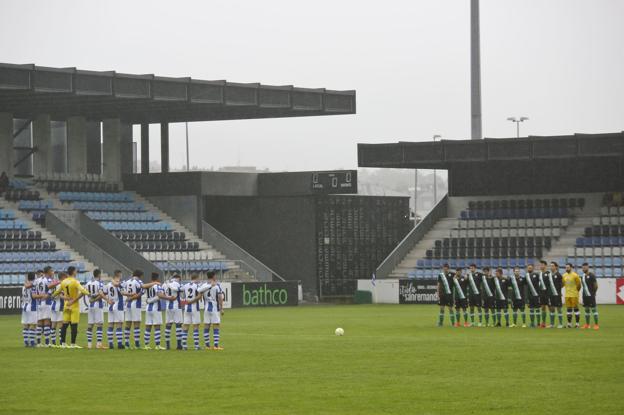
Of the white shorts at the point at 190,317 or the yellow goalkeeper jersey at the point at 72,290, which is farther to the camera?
the yellow goalkeeper jersey at the point at 72,290

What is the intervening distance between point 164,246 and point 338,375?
42.1 metres

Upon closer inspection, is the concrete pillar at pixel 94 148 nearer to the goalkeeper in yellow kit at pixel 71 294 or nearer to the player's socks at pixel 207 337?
the goalkeeper in yellow kit at pixel 71 294

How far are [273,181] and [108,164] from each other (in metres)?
9.44

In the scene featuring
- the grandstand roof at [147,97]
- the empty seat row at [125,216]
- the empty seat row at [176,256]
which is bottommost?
the empty seat row at [176,256]

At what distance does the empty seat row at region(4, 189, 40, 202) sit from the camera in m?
64.4

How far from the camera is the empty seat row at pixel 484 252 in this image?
6475cm

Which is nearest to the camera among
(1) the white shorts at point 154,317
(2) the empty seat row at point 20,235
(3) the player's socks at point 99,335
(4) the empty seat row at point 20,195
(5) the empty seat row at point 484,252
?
(1) the white shorts at point 154,317

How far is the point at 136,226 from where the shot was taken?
2574 inches

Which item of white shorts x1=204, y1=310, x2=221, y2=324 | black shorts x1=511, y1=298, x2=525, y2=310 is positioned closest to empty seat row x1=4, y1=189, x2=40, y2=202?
black shorts x1=511, y1=298, x2=525, y2=310

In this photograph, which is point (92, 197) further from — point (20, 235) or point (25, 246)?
point (25, 246)

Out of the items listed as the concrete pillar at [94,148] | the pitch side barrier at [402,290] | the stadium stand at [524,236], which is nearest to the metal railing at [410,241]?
the stadium stand at [524,236]

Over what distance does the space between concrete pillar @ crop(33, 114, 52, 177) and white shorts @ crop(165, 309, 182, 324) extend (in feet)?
121

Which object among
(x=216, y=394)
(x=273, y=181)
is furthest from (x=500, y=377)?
(x=273, y=181)

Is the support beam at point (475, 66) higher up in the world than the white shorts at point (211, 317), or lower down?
higher up
